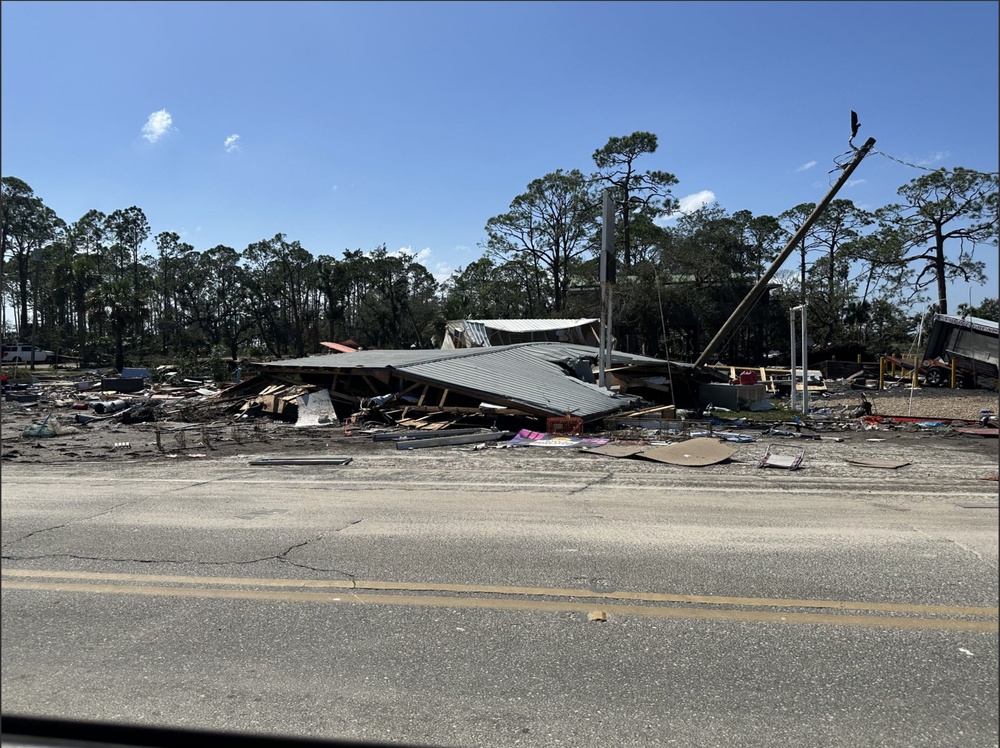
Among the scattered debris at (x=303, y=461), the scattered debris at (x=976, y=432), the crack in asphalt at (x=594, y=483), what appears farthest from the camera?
the scattered debris at (x=976, y=432)

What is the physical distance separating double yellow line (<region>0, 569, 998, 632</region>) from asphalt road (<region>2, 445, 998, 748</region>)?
0.02m

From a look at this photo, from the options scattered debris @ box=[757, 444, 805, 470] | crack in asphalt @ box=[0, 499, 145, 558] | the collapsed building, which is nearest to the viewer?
crack in asphalt @ box=[0, 499, 145, 558]

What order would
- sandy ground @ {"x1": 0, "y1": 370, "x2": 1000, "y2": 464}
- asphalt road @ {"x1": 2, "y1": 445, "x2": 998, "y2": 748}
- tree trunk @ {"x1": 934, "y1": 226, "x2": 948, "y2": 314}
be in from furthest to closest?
tree trunk @ {"x1": 934, "y1": 226, "x2": 948, "y2": 314} < sandy ground @ {"x1": 0, "y1": 370, "x2": 1000, "y2": 464} < asphalt road @ {"x1": 2, "y1": 445, "x2": 998, "y2": 748}

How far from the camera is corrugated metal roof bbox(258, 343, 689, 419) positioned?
622 inches

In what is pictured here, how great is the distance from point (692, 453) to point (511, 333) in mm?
24830

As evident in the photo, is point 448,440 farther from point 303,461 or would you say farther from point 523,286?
point 523,286

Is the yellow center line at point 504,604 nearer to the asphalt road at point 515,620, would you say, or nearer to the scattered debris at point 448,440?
the asphalt road at point 515,620

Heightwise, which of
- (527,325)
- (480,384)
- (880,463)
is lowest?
(880,463)

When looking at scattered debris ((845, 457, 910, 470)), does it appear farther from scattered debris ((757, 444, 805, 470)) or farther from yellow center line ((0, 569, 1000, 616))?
yellow center line ((0, 569, 1000, 616))

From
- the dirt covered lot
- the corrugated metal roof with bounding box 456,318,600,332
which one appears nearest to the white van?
the corrugated metal roof with bounding box 456,318,600,332

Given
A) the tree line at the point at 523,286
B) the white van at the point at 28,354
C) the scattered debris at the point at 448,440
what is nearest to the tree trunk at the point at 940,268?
the tree line at the point at 523,286

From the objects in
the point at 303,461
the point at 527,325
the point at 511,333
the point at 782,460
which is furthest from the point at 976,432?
the point at 527,325

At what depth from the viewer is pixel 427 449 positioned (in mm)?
12414

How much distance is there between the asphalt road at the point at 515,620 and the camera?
9.56 feet
